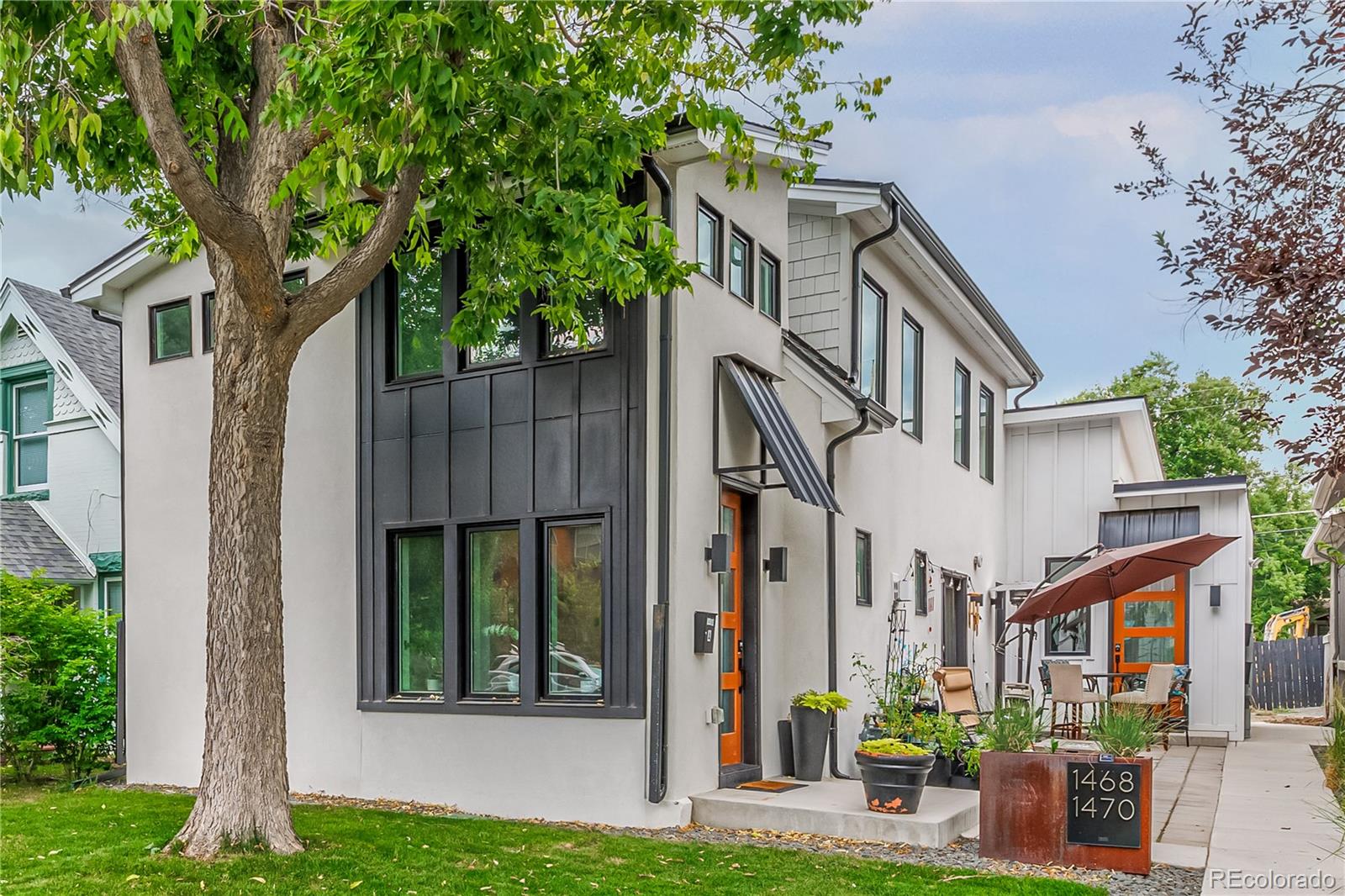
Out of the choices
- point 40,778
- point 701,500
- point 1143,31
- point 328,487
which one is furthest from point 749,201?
point 40,778

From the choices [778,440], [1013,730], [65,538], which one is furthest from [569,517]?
[65,538]

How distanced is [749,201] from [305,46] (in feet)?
15.7

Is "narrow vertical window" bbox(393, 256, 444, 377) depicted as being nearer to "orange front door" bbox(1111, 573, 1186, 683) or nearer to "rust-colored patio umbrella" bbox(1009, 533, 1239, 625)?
"rust-colored patio umbrella" bbox(1009, 533, 1239, 625)

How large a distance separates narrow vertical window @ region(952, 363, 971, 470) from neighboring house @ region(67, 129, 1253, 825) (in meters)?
2.98

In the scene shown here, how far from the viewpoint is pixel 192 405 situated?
1138 cm

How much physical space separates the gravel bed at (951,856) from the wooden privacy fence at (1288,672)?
57.8ft

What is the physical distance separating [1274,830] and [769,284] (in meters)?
6.08

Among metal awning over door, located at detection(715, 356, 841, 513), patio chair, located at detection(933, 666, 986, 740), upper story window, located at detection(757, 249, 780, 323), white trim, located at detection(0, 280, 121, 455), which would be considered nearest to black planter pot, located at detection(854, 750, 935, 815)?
metal awning over door, located at detection(715, 356, 841, 513)

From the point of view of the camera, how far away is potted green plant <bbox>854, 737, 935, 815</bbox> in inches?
315

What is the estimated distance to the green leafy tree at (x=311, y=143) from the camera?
601 centimetres

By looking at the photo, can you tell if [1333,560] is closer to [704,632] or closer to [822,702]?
[822,702]

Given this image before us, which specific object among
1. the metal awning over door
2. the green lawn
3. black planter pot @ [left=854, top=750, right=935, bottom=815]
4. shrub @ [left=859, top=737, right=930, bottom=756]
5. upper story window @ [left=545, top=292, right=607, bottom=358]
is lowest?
the green lawn

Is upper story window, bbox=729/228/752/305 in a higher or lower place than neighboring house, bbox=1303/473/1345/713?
higher

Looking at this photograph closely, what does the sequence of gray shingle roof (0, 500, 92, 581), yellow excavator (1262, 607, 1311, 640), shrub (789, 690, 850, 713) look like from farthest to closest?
yellow excavator (1262, 607, 1311, 640) < gray shingle roof (0, 500, 92, 581) < shrub (789, 690, 850, 713)
